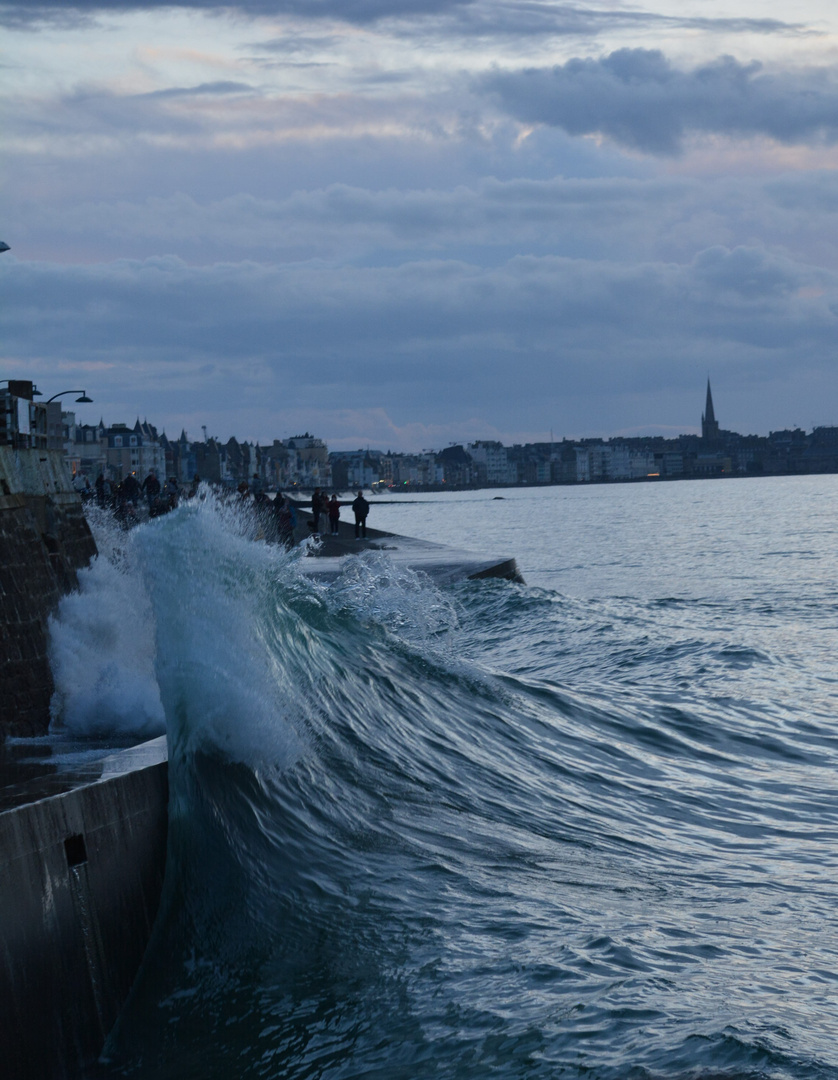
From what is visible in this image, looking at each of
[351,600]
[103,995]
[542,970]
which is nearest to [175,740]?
[103,995]

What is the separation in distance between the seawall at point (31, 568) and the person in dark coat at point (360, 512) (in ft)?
50.7

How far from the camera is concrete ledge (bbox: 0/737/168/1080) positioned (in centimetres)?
464

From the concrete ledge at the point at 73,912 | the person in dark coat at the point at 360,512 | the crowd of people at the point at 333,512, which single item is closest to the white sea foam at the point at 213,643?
the concrete ledge at the point at 73,912

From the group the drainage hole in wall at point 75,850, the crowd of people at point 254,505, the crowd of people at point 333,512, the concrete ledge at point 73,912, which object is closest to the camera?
the concrete ledge at point 73,912

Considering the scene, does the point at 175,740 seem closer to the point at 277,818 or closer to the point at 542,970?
the point at 277,818

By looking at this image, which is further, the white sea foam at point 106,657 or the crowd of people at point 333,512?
the crowd of people at point 333,512

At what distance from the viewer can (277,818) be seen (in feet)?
22.1

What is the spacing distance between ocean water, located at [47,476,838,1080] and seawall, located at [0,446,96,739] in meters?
0.29

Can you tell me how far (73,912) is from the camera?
16.6 ft

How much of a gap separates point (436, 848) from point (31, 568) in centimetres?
643

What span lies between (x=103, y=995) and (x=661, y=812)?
4.72 metres

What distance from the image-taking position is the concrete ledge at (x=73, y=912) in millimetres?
4645

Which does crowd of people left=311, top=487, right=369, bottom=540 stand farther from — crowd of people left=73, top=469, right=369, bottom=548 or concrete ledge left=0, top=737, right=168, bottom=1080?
concrete ledge left=0, top=737, right=168, bottom=1080

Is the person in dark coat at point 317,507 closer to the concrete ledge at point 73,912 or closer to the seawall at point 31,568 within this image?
the seawall at point 31,568
